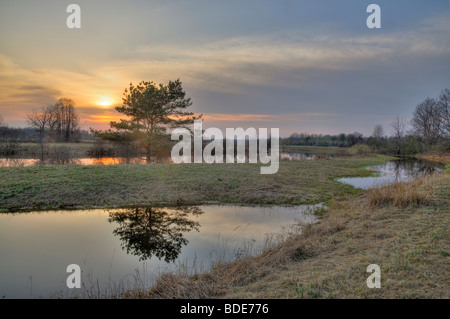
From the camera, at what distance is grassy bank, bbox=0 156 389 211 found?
11.8 metres

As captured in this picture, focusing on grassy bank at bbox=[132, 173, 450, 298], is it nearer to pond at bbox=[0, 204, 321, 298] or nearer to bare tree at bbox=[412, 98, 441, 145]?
pond at bbox=[0, 204, 321, 298]

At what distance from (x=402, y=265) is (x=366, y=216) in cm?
422

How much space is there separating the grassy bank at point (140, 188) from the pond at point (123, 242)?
1152mm

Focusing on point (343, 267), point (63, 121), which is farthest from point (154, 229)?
point (63, 121)

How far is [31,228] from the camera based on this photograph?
28.6ft

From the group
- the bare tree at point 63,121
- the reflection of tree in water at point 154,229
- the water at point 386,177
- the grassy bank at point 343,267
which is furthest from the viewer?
the bare tree at point 63,121

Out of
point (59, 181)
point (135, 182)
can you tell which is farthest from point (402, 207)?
point (59, 181)

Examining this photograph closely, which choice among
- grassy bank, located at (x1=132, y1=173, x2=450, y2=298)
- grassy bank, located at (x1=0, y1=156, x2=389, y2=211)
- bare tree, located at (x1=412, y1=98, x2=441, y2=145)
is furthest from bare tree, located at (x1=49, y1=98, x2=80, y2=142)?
bare tree, located at (x1=412, y1=98, x2=441, y2=145)

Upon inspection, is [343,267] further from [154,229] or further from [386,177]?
[386,177]

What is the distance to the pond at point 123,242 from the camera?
5.58 meters

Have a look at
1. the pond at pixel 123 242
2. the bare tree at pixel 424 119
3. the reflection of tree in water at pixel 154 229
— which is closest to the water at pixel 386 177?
the pond at pixel 123 242

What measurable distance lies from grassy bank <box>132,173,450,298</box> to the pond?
98cm

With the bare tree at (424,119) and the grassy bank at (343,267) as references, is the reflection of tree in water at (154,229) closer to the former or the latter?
the grassy bank at (343,267)

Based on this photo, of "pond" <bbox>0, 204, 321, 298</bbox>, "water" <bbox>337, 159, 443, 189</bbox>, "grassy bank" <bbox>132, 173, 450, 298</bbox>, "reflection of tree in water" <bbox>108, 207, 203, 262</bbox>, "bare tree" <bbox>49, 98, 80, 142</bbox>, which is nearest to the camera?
"grassy bank" <bbox>132, 173, 450, 298</bbox>
